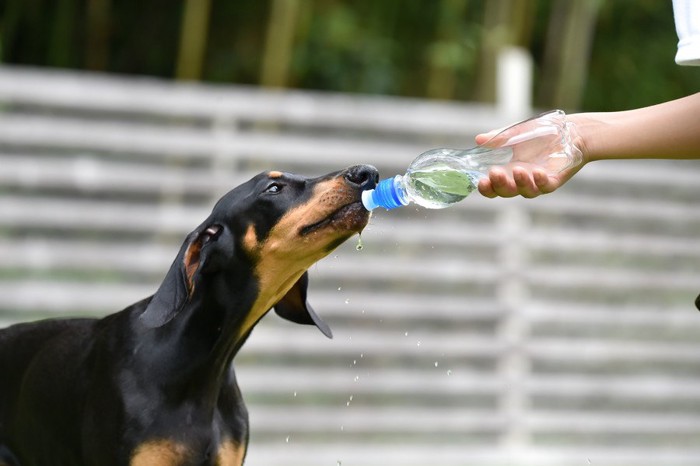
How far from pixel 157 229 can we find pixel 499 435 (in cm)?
250

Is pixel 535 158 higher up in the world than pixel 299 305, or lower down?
higher up

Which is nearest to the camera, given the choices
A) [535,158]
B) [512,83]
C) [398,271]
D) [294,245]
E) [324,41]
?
[535,158]

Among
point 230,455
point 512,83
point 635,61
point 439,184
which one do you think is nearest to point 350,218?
point 439,184

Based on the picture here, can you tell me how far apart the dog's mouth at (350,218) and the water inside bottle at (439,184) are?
17 cm

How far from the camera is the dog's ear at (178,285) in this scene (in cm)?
365

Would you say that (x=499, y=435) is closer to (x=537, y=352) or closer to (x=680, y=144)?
(x=537, y=352)

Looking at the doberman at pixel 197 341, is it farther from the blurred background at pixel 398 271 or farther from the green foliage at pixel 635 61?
the green foliage at pixel 635 61

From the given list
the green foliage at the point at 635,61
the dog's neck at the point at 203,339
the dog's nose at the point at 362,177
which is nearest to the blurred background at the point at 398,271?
the green foliage at the point at 635,61

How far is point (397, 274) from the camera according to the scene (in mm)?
7691

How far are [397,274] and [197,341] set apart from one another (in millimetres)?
3821

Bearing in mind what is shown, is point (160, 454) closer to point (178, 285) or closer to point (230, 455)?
point (230, 455)

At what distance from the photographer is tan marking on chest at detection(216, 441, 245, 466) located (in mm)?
3885

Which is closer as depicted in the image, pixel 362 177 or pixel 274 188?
pixel 362 177

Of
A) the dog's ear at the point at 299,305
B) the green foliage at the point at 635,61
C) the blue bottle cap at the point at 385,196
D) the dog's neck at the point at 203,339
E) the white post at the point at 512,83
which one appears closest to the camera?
the blue bottle cap at the point at 385,196
